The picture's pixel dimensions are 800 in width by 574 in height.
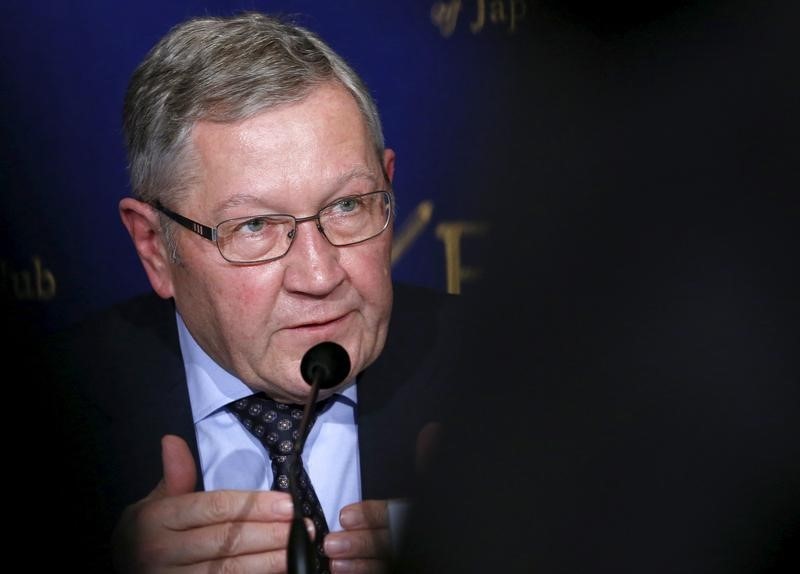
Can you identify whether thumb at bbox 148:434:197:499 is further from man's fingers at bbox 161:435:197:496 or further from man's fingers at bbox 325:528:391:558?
man's fingers at bbox 325:528:391:558

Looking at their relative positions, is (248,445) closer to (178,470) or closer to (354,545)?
(178,470)

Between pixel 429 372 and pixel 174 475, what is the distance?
511mm

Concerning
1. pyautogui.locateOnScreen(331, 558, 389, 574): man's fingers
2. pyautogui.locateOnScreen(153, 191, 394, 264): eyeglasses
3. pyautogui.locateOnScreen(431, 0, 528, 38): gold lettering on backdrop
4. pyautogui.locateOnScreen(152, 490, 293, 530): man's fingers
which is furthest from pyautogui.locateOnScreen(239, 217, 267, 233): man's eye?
pyautogui.locateOnScreen(431, 0, 528, 38): gold lettering on backdrop

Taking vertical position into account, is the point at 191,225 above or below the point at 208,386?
above

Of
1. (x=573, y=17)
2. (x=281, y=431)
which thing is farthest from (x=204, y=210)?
(x=573, y=17)

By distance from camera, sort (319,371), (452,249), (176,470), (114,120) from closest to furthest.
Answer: (319,371) < (176,470) < (114,120) < (452,249)

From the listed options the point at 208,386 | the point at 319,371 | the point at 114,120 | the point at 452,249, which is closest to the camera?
the point at 319,371

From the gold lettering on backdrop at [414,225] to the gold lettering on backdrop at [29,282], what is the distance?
2.10ft

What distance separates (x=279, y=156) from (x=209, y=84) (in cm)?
17

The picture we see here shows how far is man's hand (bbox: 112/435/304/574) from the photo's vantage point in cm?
130

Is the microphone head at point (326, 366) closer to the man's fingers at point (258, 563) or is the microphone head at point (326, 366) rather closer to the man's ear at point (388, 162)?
the man's fingers at point (258, 563)

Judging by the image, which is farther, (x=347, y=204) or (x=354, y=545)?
(x=347, y=204)

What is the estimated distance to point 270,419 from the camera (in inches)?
61.7

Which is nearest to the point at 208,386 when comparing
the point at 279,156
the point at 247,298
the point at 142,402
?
the point at 142,402
